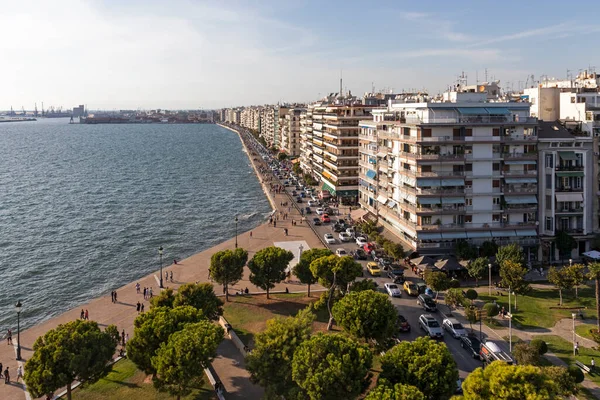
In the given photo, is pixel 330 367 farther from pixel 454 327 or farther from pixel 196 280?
pixel 196 280

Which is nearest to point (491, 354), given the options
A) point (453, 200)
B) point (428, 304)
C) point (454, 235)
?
point (428, 304)

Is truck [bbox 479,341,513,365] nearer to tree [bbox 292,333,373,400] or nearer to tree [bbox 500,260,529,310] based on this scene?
tree [bbox 500,260,529,310]

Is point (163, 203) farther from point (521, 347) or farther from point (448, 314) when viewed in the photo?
point (521, 347)

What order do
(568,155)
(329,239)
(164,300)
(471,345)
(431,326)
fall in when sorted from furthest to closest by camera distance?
(329,239) < (568,155) < (431,326) < (164,300) < (471,345)

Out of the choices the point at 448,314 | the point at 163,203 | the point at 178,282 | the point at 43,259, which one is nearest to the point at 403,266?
the point at 448,314

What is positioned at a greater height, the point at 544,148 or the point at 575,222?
the point at 544,148

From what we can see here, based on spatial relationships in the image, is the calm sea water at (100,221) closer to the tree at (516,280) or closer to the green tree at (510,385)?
the tree at (516,280)

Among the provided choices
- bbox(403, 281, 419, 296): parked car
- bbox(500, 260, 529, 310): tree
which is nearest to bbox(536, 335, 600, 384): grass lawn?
bbox(500, 260, 529, 310): tree
